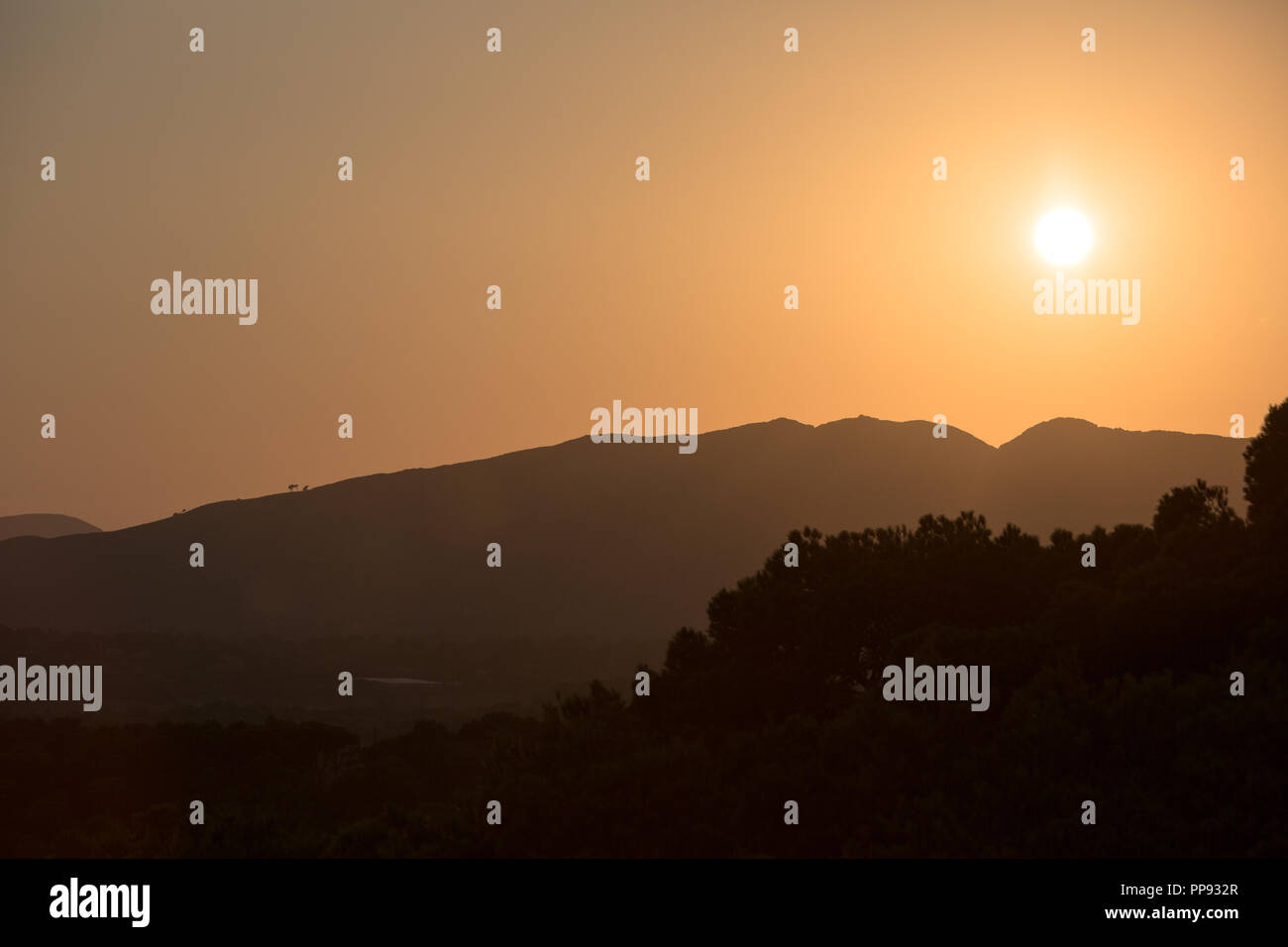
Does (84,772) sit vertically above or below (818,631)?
below

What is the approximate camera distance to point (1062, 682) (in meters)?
18.4

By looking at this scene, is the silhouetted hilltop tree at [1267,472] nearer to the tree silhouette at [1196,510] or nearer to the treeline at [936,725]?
the treeline at [936,725]

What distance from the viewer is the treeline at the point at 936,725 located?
626 inches

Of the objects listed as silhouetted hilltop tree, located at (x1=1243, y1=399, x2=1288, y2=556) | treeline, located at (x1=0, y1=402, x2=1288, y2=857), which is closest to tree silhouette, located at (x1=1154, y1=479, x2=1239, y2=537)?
treeline, located at (x1=0, y1=402, x2=1288, y2=857)

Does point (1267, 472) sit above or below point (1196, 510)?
above

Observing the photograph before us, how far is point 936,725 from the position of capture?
18047 mm

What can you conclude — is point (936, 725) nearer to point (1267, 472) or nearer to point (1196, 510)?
point (1267, 472)

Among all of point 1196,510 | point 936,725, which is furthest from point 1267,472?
point 936,725

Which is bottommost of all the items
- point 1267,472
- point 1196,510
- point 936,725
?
point 936,725

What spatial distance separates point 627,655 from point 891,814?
507ft
